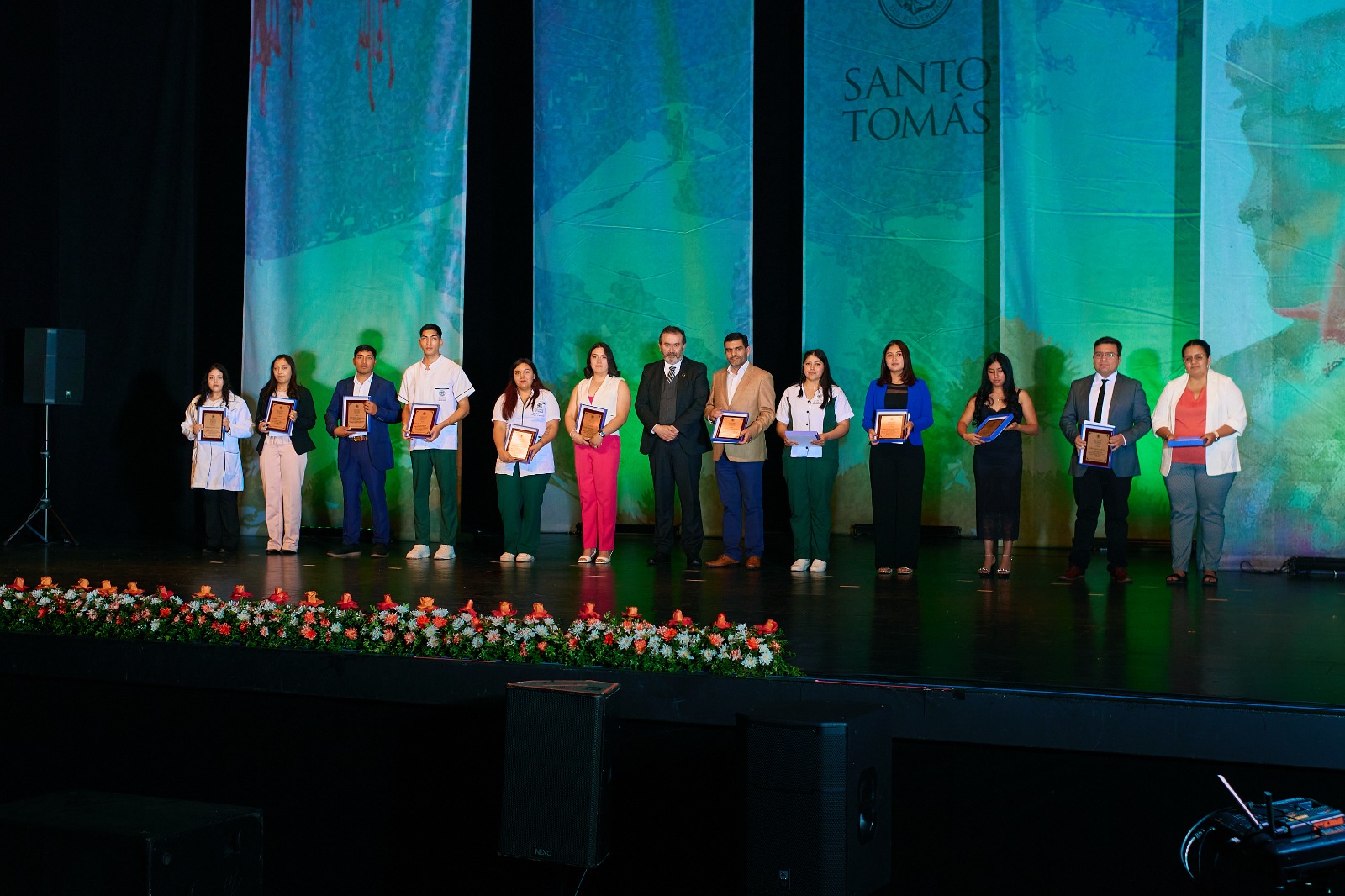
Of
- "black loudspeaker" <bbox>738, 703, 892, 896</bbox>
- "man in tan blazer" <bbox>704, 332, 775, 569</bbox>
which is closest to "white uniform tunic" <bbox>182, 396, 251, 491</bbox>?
"man in tan blazer" <bbox>704, 332, 775, 569</bbox>

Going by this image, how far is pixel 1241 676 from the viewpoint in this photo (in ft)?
12.2

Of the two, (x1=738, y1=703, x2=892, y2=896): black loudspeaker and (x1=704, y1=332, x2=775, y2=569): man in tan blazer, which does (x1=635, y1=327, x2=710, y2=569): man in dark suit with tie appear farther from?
(x1=738, y1=703, x2=892, y2=896): black loudspeaker

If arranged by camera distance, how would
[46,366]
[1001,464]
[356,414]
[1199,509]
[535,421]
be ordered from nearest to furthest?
[1199,509] < [1001,464] < [535,421] < [356,414] < [46,366]

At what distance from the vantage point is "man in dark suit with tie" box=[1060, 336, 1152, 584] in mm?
6551

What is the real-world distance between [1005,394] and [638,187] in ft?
12.2

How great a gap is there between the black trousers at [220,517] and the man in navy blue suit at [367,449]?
2.32 ft

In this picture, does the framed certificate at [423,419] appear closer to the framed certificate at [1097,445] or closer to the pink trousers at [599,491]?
the pink trousers at [599,491]

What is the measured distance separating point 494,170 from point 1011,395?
4910 millimetres

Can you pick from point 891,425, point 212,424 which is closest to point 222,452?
point 212,424

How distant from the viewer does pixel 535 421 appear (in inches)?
299

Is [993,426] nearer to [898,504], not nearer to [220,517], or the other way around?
[898,504]

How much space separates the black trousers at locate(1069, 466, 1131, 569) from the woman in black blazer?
487 centimetres

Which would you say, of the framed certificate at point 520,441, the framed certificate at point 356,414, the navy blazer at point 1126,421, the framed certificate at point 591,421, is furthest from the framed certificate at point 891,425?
the framed certificate at point 356,414

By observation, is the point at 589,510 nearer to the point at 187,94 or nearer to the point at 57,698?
the point at 57,698
